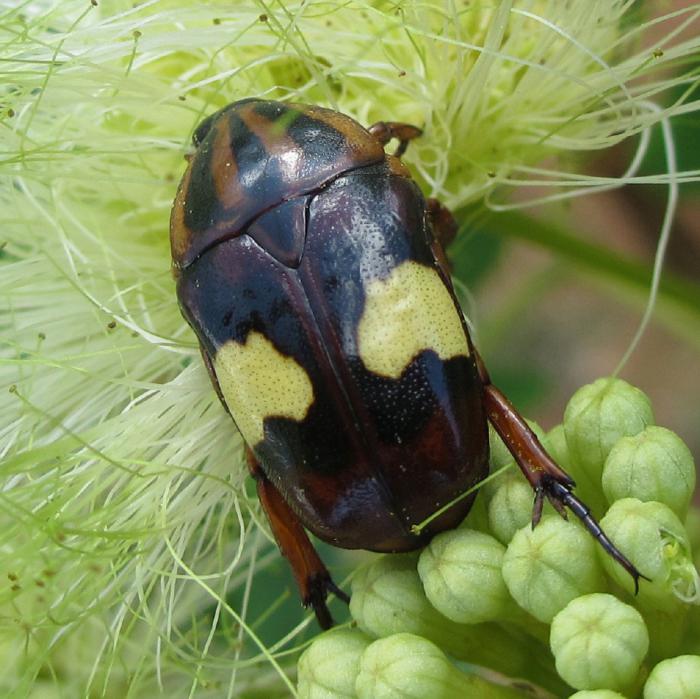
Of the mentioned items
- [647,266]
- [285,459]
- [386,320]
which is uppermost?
[386,320]

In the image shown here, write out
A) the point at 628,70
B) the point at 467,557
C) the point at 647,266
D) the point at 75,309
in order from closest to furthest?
the point at 467,557, the point at 628,70, the point at 75,309, the point at 647,266

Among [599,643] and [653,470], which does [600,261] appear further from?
[599,643]

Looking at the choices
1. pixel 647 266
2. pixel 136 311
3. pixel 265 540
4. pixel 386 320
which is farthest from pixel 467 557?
pixel 647 266

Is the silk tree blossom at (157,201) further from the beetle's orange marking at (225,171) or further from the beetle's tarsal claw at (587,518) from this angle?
the beetle's tarsal claw at (587,518)

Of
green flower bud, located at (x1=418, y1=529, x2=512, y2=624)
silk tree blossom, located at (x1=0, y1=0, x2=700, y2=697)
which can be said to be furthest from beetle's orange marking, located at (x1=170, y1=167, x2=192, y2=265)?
green flower bud, located at (x1=418, y1=529, x2=512, y2=624)

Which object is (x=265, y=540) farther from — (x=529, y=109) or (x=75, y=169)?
(x=529, y=109)

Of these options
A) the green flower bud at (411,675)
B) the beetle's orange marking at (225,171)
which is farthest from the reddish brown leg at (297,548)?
the beetle's orange marking at (225,171)
